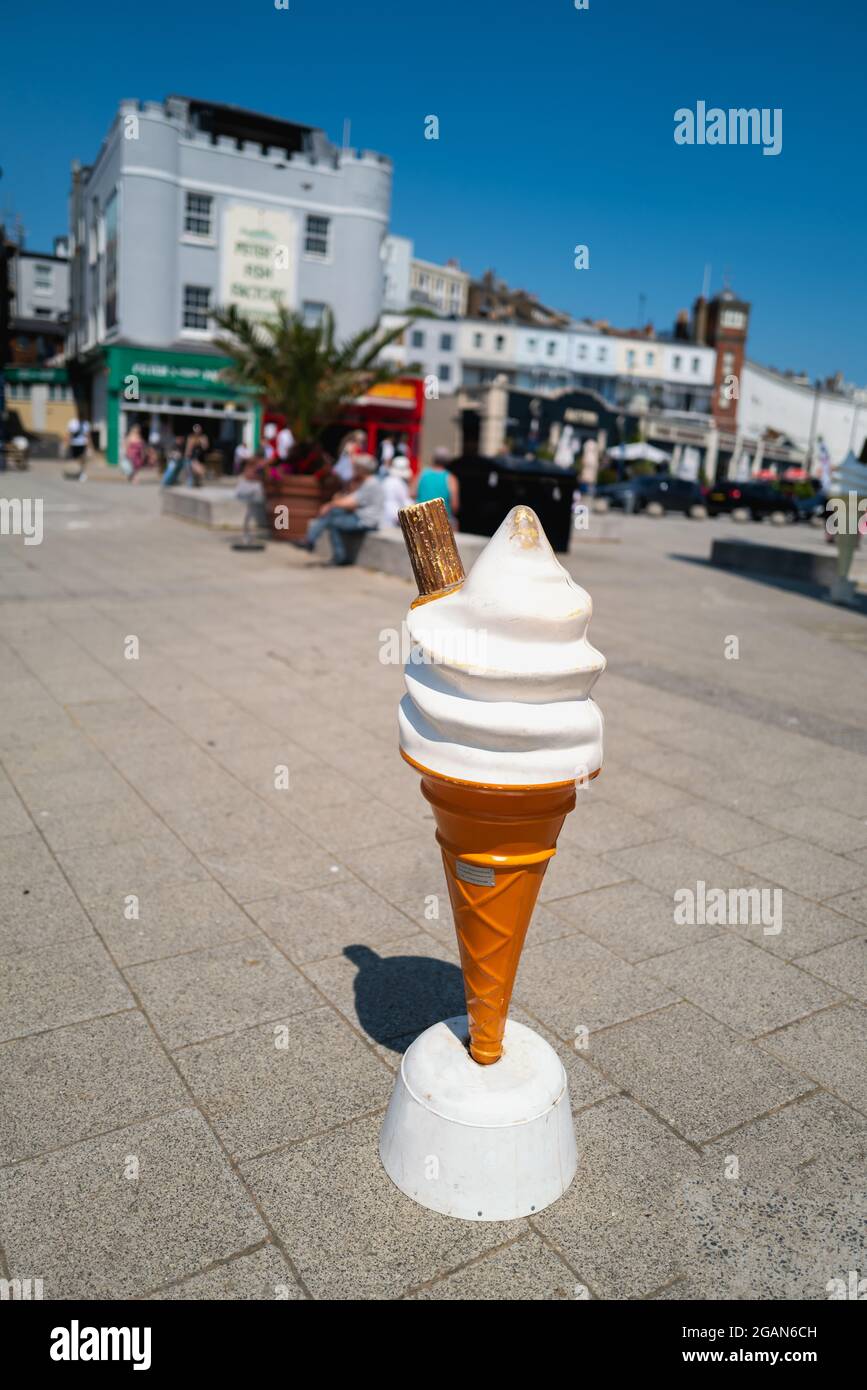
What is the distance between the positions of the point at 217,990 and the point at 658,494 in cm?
3233

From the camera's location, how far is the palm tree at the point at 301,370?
1556 centimetres

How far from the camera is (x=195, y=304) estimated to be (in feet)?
112

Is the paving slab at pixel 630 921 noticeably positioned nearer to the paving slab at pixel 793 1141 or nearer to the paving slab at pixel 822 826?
the paving slab at pixel 822 826

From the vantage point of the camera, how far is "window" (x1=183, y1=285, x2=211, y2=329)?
33.9m

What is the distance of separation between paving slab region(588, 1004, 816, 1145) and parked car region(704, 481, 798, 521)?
33.4 m

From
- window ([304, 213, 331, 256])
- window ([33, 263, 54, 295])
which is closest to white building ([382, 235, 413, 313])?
window ([33, 263, 54, 295])

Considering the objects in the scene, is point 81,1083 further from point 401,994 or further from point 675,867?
point 675,867

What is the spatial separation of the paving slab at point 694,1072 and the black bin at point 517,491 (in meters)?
A: 12.9

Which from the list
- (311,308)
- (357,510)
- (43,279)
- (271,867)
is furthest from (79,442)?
(43,279)

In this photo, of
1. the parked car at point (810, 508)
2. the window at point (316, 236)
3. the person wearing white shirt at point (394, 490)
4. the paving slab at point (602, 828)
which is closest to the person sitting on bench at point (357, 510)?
the person wearing white shirt at point (394, 490)

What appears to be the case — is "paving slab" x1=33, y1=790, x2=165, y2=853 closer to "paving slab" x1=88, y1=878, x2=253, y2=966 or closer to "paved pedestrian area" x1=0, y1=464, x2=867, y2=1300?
"paved pedestrian area" x1=0, y1=464, x2=867, y2=1300

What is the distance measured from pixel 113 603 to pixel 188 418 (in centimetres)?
2666

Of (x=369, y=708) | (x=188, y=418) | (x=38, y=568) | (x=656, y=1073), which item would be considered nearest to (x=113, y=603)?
(x=38, y=568)
